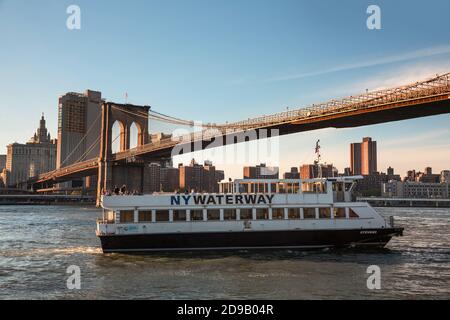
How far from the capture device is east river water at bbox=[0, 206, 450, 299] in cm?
1831

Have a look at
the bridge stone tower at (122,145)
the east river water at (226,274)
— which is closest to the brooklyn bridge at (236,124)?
the bridge stone tower at (122,145)

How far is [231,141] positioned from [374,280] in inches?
2442

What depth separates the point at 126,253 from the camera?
26719 millimetres

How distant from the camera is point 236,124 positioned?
269 ft

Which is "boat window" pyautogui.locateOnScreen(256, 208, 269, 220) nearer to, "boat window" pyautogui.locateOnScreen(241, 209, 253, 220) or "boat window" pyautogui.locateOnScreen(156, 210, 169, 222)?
"boat window" pyautogui.locateOnScreen(241, 209, 253, 220)

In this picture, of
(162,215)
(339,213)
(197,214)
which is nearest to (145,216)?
(162,215)

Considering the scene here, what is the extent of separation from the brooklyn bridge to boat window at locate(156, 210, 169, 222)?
34.5 meters

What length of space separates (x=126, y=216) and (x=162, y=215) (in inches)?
83.4

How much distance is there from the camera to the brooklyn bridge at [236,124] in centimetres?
5175

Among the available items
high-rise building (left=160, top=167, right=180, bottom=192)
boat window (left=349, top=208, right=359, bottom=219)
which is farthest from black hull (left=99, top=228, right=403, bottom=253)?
high-rise building (left=160, top=167, right=180, bottom=192)

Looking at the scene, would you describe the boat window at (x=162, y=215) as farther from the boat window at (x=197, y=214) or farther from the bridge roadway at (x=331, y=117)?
the bridge roadway at (x=331, y=117)

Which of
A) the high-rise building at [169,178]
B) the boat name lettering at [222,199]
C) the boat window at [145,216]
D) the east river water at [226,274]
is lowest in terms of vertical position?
the east river water at [226,274]

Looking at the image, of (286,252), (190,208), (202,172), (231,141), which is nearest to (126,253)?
(190,208)
